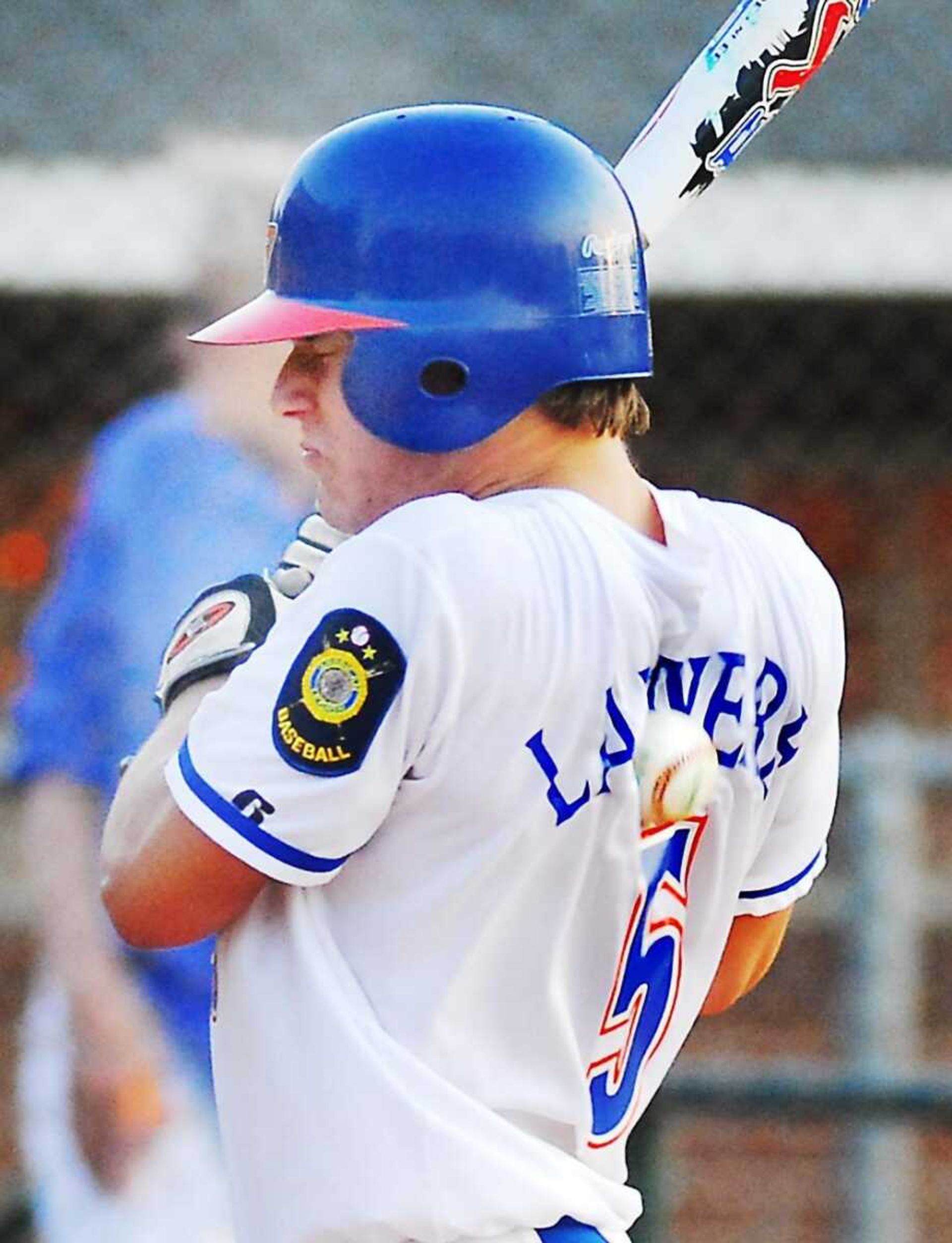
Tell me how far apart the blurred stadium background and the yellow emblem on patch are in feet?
8.75

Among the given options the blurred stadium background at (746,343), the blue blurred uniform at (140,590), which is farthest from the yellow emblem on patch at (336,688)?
the blurred stadium background at (746,343)

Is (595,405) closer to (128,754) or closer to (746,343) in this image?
(128,754)

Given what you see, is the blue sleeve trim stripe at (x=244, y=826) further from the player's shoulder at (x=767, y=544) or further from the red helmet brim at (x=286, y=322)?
the player's shoulder at (x=767, y=544)

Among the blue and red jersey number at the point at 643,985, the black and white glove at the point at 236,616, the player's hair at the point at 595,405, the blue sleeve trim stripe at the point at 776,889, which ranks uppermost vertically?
the player's hair at the point at 595,405

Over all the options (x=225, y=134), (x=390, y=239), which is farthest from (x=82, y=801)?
(x=390, y=239)

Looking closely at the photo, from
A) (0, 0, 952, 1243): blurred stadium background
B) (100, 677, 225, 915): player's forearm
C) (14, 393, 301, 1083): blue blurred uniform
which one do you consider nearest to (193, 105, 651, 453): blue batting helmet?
(100, 677, 225, 915): player's forearm

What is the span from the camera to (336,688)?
1.65 metres

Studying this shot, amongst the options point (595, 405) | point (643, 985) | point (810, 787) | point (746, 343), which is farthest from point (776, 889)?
point (746, 343)

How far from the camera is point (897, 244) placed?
586 cm

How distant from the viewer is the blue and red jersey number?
6.03 ft

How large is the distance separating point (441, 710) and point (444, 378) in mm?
258

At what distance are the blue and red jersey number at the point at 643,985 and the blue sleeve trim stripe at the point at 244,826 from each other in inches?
10.9

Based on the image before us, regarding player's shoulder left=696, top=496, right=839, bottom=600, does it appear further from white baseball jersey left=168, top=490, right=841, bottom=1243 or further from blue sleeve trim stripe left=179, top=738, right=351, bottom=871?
blue sleeve trim stripe left=179, top=738, right=351, bottom=871

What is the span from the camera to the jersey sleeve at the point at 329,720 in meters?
1.65
